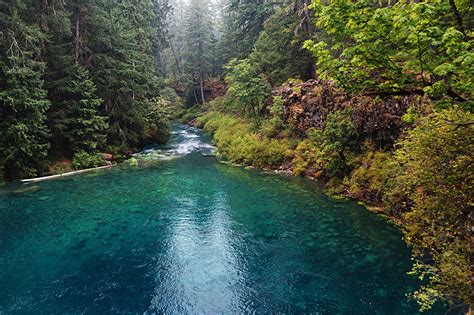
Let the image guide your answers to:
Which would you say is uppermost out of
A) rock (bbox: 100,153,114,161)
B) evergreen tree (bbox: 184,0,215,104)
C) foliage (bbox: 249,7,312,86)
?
evergreen tree (bbox: 184,0,215,104)

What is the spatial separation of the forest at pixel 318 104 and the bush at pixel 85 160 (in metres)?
0.11

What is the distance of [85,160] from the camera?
2333 centimetres

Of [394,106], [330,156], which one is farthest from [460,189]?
[330,156]

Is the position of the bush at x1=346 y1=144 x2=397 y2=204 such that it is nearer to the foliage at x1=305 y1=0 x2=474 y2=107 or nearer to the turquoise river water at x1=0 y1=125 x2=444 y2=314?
the turquoise river water at x1=0 y1=125 x2=444 y2=314

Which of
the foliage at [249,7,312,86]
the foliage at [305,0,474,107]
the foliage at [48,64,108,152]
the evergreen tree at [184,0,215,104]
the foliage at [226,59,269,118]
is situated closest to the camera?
the foliage at [305,0,474,107]

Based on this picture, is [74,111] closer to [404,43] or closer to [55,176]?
[55,176]

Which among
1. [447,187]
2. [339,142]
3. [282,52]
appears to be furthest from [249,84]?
[447,187]

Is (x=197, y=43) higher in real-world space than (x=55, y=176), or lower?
higher

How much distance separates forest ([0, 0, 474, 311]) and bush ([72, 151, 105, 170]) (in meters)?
0.11

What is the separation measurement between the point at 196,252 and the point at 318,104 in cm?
1398

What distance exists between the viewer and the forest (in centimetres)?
633

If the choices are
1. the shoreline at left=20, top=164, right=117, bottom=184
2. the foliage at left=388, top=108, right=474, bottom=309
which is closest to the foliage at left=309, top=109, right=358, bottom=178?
the foliage at left=388, top=108, right=474, bottom=309

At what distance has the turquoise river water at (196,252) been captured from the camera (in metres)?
8.20

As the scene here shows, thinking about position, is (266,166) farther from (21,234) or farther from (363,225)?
(21,234)
